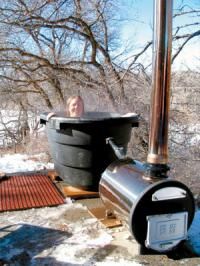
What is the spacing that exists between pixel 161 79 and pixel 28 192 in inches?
55.5

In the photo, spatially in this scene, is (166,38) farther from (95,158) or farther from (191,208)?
(95,158)

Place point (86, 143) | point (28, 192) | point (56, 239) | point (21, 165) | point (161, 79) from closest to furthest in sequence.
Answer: point (161, 79)
point (56, 239)
point (86, 143)
point (28, 192)
point (21, 165)

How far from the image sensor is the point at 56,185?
2.47 meters

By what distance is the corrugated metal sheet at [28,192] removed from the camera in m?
2.04

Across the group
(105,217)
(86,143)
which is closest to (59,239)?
(105,217)

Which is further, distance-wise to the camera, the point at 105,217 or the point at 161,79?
the point at 105,217

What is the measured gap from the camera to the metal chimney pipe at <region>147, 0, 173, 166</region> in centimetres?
146

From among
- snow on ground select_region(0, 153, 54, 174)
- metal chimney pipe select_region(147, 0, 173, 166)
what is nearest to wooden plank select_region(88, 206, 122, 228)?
metal chimney pipe select_region(147, 0, 173, 166)

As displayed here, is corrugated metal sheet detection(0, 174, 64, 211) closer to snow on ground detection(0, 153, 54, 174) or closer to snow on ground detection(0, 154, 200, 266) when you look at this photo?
snow on ground detection(0, 154, 200, 266)

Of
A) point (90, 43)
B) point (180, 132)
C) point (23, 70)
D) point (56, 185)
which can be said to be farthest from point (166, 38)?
point (23, 70)

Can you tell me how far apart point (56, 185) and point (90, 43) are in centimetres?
369

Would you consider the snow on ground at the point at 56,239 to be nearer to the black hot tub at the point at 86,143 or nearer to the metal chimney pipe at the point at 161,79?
the black hot tub at the point at 86,143

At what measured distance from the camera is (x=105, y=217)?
5.97 ft

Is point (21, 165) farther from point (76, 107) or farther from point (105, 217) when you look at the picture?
point (105, 217)
